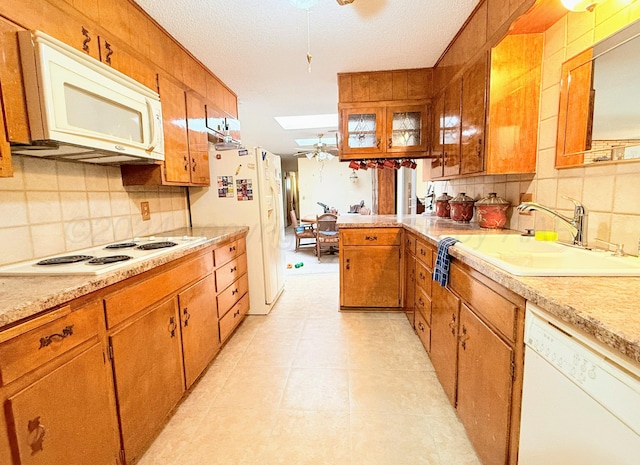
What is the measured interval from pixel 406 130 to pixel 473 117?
0.98m

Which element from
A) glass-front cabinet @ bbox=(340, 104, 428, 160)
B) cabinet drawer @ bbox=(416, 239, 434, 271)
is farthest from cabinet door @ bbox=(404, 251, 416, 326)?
glass-front cabinet @ bbox=(340, 104, 428, 160)

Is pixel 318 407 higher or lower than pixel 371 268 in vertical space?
lower

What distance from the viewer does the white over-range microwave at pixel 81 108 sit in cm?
109

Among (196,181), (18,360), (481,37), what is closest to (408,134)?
(481,37)

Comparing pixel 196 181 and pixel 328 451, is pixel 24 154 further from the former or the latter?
pixel 328 451

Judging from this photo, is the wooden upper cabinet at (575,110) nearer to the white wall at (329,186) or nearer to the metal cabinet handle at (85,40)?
the metal cabinet handle at (85,40)

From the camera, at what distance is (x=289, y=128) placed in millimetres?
5078

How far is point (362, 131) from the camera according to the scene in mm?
2869

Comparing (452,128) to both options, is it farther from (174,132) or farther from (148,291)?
(148,291)

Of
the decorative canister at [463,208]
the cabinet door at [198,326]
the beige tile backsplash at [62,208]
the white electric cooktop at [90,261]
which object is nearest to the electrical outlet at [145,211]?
the beige tile backsplash at [62,208]

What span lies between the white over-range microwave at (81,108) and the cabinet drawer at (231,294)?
110 centimetres

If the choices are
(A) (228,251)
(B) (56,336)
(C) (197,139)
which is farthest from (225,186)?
(B) (56,336)

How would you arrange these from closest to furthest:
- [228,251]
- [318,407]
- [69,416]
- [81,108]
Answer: [69,416], [81,108], [318,407], [228,251]

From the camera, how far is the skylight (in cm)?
466
